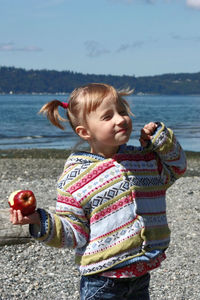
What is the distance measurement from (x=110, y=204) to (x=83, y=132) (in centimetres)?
45

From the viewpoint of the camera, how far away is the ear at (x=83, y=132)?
10.2 feet

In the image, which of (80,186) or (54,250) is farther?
(54,250)

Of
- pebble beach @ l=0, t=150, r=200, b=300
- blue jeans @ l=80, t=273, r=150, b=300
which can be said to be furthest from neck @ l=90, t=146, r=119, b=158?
pebble beach @ l=0, t=150, r=200, b=300

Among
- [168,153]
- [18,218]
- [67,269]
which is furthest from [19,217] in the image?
[67,269]

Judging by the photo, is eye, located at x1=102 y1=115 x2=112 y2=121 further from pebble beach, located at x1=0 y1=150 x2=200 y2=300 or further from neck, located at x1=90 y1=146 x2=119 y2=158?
pebble beach, located at x1=0 y1=150 x2=200 y2=300

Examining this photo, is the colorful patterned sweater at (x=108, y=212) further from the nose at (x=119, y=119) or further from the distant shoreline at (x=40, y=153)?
the distant shoreline at (x=40, y=153)

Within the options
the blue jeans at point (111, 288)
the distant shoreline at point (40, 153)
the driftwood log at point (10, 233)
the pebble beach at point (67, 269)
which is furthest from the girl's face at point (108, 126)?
the distant shoreline at point (40, 153)

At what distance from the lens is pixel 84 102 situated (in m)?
3.07

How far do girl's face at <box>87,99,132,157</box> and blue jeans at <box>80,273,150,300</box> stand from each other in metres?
0.70

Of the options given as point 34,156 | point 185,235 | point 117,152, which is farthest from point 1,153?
point 117,152

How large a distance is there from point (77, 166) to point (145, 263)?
651mm

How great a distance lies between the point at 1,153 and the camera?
81.3ft

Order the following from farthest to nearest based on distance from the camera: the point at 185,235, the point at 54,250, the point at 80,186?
1. the point at 185,235
2. the point at 54,250
3. the point at 80,186

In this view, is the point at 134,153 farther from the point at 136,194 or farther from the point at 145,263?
the point at 145,263
